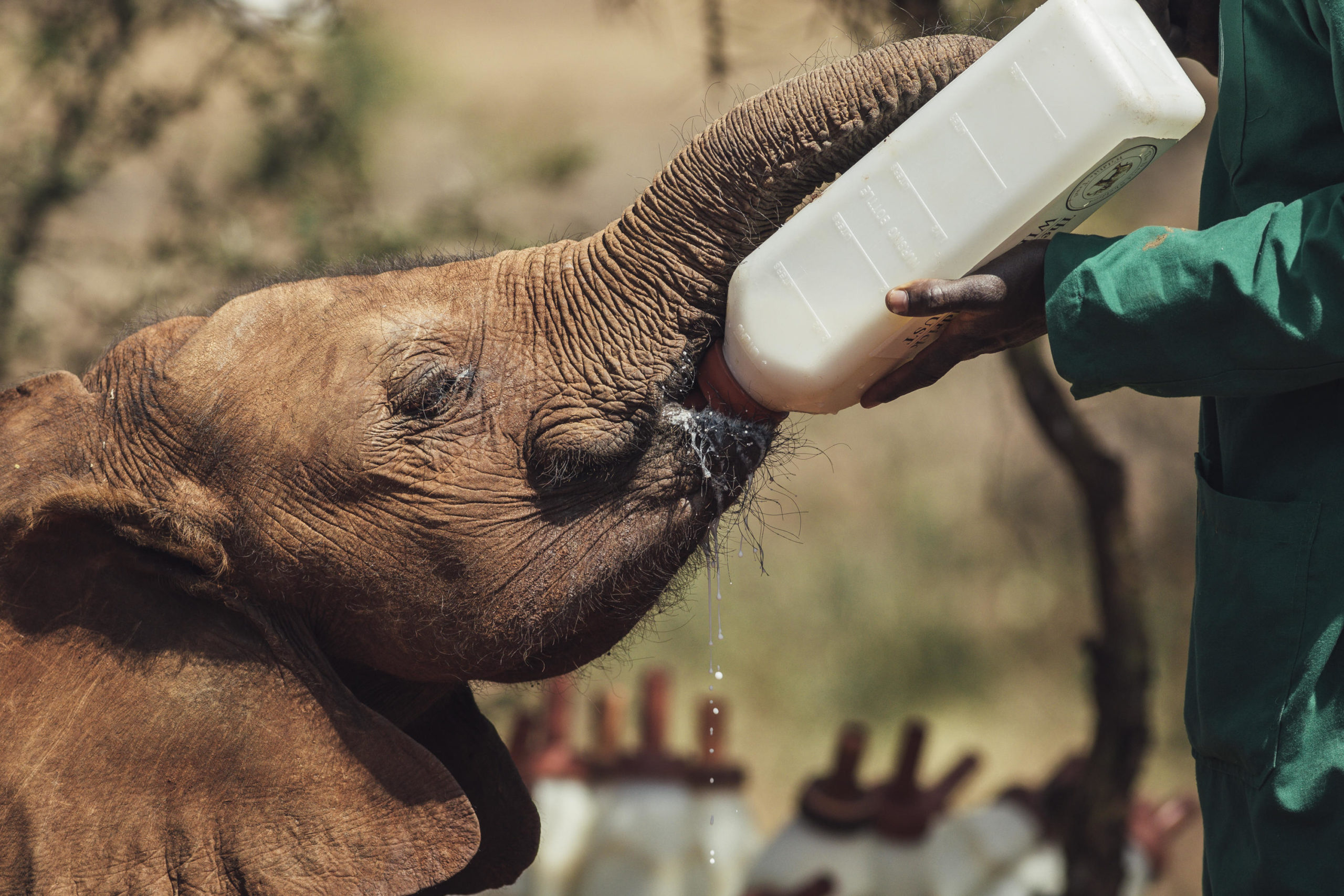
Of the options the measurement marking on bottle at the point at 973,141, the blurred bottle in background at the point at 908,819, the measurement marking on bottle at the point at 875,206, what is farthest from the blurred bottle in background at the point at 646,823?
the measurement marking on bottle at the point at 973,141

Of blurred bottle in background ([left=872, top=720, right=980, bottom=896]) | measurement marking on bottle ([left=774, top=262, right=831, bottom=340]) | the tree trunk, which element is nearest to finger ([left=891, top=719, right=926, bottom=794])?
blurred bottle in background ([left=872, top=720, right=980, bottom=896])

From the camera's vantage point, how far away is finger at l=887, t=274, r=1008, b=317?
1698mm

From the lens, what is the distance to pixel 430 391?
2047 mm

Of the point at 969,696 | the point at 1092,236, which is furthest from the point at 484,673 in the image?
the point at 969,696

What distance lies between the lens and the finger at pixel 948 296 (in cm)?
170

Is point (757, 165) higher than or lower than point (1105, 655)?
higher

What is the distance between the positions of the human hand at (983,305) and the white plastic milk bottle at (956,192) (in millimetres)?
28

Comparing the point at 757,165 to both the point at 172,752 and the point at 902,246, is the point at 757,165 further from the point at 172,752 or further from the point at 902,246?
the point at 172,752

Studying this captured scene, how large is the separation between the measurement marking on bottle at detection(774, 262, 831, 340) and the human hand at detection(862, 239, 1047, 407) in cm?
11

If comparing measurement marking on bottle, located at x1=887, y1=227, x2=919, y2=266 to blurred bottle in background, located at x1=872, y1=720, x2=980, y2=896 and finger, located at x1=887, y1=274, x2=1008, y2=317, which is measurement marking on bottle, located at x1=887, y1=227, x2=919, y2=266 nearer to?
finger, located at x1=887, y1=274, x2=1008, y2=317

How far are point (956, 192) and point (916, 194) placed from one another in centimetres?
5

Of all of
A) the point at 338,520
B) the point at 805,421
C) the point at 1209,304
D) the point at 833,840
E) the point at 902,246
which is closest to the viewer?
the point at 1209,304

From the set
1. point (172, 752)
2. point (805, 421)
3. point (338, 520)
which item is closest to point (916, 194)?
point (338, 520)

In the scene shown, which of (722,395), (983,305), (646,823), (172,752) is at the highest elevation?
(983,305)
